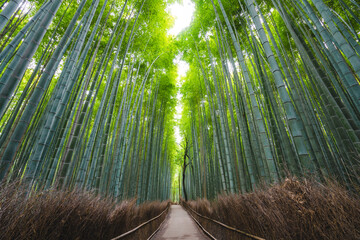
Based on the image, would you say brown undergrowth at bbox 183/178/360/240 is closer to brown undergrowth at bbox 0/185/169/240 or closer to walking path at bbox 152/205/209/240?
brown undergrowth at bbox 0/185/169/240

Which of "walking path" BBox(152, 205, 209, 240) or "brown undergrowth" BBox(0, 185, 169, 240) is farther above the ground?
"brown undergrowth" BBox(0, 185, 169, 240)

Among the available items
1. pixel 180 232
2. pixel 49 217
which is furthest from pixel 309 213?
pixel 180 232

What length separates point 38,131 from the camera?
3088mm

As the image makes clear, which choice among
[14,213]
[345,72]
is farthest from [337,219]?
[14,213]

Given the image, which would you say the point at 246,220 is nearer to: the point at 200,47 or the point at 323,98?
the point at 323,98

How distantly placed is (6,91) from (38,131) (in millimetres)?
2370

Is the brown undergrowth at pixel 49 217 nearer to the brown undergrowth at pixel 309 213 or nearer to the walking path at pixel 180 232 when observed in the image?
the brown undergrowth at pixel 309 213

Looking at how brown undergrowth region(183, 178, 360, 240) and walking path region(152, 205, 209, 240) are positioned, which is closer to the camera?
brown undergrowth region(183, 178, 360, 240)

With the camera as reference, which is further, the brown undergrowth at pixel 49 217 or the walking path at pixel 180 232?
the walking path at pixel 180 232

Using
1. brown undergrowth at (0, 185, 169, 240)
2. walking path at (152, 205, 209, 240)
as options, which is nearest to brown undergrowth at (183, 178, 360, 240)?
brown undergrowth at (0, 185, 169, 240)

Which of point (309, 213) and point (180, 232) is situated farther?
point (180, 232)

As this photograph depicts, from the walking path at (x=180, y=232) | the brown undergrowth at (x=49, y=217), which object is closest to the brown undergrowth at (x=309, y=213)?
the brown undergrowth at (x=49, y=217)

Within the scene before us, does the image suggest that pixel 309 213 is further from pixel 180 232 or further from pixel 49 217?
pixel 180 232

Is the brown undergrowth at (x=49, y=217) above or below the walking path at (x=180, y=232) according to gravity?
above
